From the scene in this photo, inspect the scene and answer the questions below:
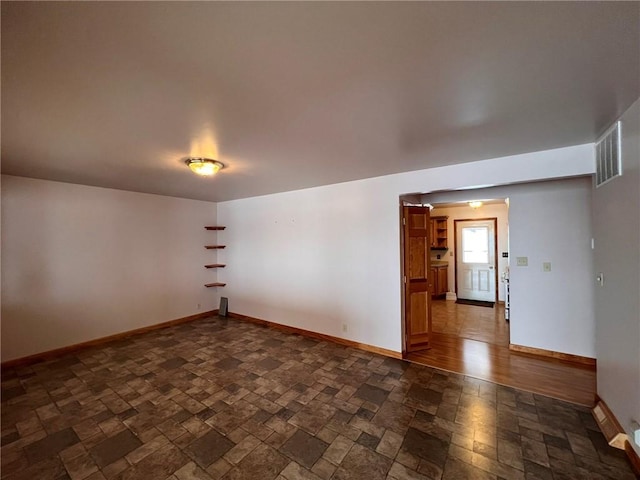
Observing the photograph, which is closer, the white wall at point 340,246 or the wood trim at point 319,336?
the white wall at point 340,246

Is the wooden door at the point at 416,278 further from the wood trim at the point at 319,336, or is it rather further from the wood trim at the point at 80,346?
the wood trim at the point at 80,346

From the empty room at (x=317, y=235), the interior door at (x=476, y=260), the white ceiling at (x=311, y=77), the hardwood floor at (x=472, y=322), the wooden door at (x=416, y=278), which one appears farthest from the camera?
the interior door at (x=476, y=260)

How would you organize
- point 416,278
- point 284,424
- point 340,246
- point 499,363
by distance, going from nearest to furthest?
point 284,424 → point 499,363 → point 416,278 → point 340,246

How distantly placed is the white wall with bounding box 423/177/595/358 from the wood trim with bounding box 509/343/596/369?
2.1 inches

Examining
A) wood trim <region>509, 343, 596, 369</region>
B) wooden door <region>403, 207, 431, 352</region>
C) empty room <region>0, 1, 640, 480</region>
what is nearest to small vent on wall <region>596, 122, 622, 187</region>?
empty room <region>0, 1, 640, 480</region>

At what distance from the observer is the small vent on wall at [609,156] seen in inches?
80.2

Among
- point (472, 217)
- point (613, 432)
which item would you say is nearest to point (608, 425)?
point (613, 432)

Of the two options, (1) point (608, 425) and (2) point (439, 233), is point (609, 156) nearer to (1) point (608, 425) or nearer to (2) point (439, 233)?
(1) point (608, 425)

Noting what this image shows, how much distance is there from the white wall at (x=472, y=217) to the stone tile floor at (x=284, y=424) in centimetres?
461

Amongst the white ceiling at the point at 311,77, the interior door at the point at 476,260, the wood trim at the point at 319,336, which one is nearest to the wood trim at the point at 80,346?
the wood trim at the point at 319,336

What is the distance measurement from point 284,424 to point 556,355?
3.74 m

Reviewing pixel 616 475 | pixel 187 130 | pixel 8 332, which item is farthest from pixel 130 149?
pixel 616 475

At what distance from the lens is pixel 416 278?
3.87 meters

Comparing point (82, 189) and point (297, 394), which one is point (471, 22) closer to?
point (297, 394)
